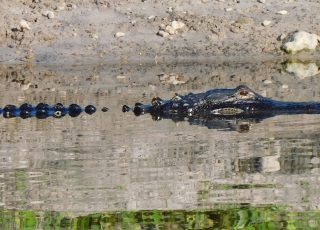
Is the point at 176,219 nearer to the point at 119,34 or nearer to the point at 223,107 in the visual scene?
the point at 223,107

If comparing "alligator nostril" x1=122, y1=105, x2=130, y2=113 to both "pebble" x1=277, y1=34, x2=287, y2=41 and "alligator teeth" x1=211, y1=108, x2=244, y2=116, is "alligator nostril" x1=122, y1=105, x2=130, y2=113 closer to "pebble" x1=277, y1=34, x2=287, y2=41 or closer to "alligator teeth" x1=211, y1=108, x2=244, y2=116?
"alligator teeth" x1=211, y1=108, x2=244, y2=116

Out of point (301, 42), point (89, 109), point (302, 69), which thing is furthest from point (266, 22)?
point (89, 109)

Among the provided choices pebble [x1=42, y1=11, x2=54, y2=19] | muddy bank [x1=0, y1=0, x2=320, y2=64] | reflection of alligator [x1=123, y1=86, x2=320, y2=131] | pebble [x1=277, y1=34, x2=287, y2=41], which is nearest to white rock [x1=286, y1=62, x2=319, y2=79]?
muddy bank [x1=0, y1=0, x2=320, y2=64]

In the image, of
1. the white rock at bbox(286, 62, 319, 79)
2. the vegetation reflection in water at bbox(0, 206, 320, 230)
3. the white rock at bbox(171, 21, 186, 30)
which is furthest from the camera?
the white rock at bbox(171, 21, 186, 30)

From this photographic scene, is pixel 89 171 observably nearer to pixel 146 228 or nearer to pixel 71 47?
pixel 146 228

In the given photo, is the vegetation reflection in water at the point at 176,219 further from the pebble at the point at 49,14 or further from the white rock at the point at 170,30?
the pebble at the point at 49,14
